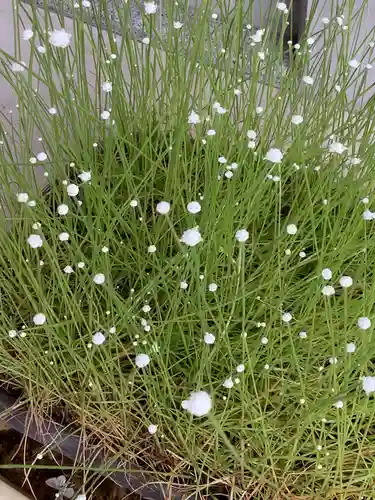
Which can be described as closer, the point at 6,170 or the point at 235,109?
the point at 6,170

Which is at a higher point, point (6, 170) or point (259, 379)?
point (6, 170)

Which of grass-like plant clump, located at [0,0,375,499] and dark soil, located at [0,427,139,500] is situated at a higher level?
grass-like plant clump, located at [0,0,375,499]

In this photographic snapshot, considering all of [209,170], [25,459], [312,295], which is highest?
[209,170]

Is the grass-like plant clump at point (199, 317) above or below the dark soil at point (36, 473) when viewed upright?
above

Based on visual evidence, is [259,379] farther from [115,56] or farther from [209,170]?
[115,56]

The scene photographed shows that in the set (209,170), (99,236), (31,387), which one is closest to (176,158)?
(209,170)

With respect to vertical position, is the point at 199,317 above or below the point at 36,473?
above

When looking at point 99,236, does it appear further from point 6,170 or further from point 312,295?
point 312,295
